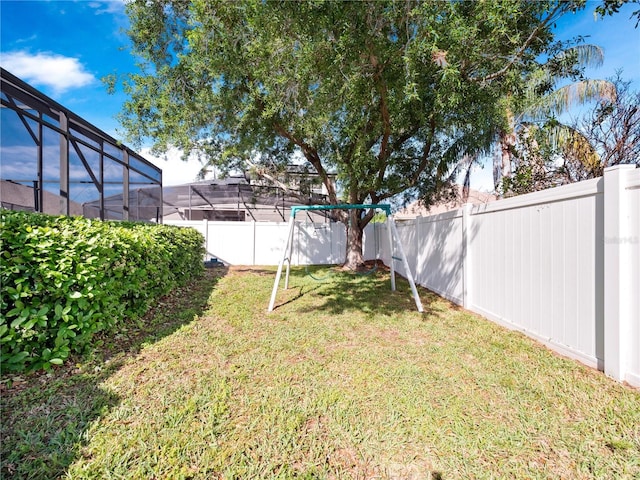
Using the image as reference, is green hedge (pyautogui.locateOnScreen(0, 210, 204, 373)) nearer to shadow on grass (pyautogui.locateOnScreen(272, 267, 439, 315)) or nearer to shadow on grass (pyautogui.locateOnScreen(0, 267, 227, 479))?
shadow on grass (pyautogui.locateOnScreen(0, 267, 227, 479))

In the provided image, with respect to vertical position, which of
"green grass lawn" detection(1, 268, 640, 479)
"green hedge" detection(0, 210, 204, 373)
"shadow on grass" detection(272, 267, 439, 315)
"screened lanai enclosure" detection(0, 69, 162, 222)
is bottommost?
"green grass lawn" detection(1, 268, 640, 479)

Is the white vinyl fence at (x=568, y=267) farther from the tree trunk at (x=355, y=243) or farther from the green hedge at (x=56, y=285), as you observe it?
the tree trunk at (x=355, y=243)

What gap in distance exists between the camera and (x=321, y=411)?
84.9 inches

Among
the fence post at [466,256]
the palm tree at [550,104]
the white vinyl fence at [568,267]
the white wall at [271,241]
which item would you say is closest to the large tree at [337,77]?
the palm tree at [550,104]

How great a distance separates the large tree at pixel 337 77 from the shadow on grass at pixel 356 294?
2.45m

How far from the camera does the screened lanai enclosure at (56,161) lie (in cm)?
431

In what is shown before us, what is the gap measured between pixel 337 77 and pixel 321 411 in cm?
404

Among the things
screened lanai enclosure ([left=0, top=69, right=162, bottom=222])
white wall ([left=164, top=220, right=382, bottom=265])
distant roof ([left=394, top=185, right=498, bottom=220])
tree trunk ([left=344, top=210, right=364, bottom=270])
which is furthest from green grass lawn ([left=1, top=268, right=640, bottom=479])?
white wall ([left=164, top=220, right=382, bottom=265])

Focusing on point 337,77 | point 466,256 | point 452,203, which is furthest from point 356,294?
point 452,203

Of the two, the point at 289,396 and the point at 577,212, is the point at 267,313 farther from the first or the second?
the point at 577,212

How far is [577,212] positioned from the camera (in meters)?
2.69

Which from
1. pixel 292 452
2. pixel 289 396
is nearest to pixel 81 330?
pixel 289 396

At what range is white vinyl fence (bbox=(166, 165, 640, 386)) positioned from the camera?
225 cm

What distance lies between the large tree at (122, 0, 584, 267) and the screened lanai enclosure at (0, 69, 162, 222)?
115 cm
